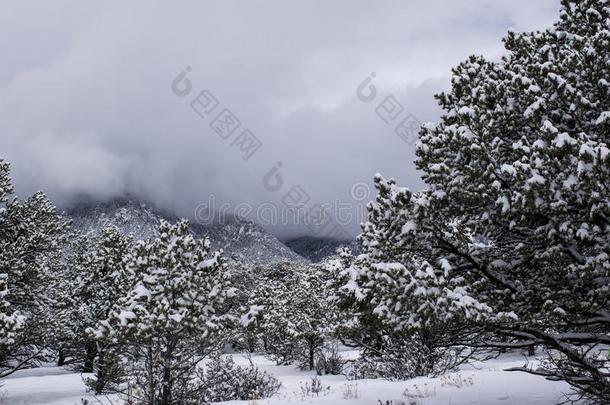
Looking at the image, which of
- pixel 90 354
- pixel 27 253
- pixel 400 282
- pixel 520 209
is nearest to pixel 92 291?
pixel 90 354

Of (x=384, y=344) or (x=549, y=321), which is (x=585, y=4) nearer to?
(x=549, y=321)

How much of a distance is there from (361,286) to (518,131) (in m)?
3.97

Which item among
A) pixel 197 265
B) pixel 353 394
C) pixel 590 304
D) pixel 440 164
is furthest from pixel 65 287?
pixel 590 304

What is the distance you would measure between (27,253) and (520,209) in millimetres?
19824

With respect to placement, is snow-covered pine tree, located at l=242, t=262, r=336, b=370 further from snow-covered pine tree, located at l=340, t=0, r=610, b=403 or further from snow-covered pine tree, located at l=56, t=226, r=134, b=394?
snow-covered pine tree, located at l=340, t=0, r=610, b=403

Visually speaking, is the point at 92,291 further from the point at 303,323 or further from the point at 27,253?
the point at 303,323

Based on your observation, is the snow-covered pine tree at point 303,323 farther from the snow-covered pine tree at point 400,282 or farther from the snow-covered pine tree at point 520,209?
the snow-covered pine tree at point 520,209

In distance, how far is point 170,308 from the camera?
1236cm

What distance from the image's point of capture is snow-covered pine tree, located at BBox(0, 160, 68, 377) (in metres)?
18.2

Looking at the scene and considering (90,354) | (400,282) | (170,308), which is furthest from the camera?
(90,354)

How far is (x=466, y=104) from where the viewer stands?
29.5ft

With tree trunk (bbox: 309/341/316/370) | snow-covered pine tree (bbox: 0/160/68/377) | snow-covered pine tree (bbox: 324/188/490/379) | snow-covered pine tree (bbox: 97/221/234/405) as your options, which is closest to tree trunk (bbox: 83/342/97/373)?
snow-covered pine tree (bbox: 0/160/68/377)

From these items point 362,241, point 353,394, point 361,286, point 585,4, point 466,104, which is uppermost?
point 585,4

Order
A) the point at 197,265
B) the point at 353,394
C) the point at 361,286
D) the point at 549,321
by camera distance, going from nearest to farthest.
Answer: the point at 549,321 → the point at 361,286 → the point at 353,394 → the point at 197,265
